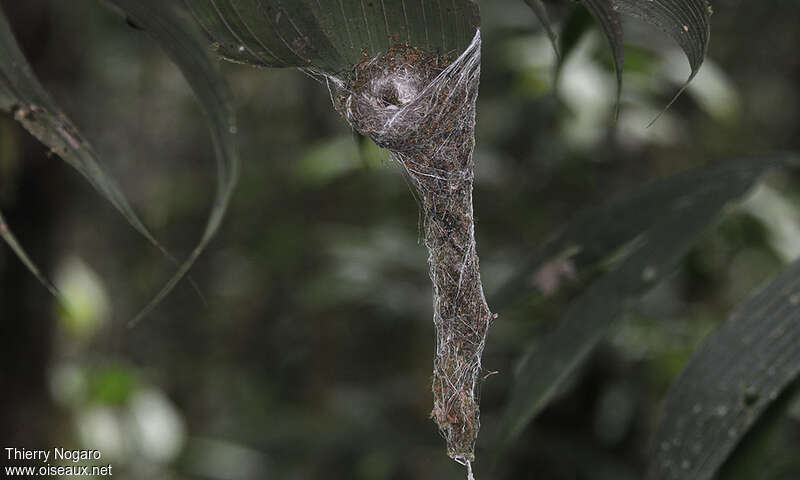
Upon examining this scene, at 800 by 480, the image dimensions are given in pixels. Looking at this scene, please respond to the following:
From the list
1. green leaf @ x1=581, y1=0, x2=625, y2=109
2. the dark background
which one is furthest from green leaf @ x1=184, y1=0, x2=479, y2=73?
the dark background

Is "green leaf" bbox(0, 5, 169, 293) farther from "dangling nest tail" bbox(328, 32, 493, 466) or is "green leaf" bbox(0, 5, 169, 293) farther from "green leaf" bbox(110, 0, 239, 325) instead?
"dangling nest tail" bbox(328, 32, 493, 466)

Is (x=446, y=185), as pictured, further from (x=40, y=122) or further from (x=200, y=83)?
(x=40, y=122)

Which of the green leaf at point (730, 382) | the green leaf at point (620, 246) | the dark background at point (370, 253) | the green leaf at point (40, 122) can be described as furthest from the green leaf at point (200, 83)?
the green leaf at point (730, 382)

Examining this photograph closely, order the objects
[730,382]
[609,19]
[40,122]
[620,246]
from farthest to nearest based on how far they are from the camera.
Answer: [620,246]
[730,382]
[40,122]
[609,19]

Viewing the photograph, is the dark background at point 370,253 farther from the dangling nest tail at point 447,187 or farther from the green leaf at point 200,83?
the green leaf at point 200,83

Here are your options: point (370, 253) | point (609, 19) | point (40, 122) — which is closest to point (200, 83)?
point (40, 122)

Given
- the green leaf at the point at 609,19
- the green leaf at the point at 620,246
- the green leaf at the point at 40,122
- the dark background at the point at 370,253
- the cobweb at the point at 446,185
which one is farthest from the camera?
the dark background at the point at 370,253
